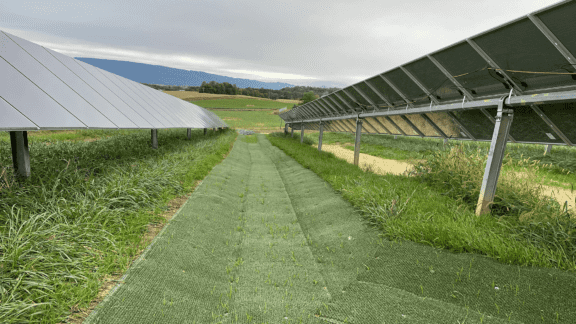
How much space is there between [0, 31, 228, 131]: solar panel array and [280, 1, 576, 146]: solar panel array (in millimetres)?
7871

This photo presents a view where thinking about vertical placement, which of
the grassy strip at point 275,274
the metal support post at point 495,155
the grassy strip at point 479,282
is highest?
the metal support post at point 495,155

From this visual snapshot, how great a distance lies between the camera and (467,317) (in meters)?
2.84

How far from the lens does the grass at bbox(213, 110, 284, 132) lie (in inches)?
2542

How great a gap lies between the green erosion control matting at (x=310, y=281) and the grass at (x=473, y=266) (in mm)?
17

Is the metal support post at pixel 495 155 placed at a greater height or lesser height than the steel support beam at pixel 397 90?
lesser

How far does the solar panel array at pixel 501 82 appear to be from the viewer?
4.02 metres

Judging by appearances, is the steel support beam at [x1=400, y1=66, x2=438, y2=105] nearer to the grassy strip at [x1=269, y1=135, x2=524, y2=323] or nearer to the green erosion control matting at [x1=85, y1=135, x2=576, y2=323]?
the grassy strip at [x1=269, y1=135, x2=524, y2=323]

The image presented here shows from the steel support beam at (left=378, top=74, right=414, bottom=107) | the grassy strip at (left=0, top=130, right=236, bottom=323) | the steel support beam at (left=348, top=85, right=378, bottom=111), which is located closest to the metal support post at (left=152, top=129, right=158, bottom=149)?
the grassy strip at (left=0, top=130, right=236, bottom=323)

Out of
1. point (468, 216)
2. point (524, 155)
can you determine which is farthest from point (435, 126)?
point (524, 155)

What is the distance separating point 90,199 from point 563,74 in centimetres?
855

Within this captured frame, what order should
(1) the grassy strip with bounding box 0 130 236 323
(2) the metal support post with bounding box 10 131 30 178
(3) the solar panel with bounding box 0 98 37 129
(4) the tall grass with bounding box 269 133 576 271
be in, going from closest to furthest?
(1) the grassy strip with bounding box 0 130 236 323 < (3) the solar panel with bounding box 0 98 37 129 < (4) the tall grass with bounding box 269 133 576 271 < (2) the metal support post with bounding box 10 131 30 178

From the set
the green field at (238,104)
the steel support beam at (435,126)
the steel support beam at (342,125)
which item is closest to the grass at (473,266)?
the steel support beam at (435,126)

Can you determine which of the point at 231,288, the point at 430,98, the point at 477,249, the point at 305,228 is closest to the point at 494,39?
the point at 430,98

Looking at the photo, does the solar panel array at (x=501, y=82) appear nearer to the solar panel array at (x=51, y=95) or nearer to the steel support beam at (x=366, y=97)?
the steel support beam at (x=366, y=97)
